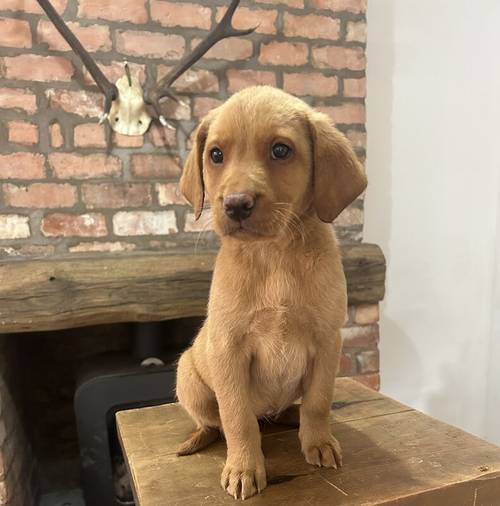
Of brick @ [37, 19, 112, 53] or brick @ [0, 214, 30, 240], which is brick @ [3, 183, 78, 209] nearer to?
brick @ [0, 214, 30, 240]

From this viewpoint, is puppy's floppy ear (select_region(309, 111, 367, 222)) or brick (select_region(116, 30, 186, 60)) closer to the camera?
puppy's floppy ear (select_region(309, 111, 367, 222))

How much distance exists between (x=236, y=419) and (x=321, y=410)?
17 cm

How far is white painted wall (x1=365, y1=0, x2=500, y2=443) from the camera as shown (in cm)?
189

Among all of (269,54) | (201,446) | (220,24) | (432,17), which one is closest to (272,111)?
(201,446)

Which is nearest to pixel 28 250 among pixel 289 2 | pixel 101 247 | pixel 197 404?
pixel 101 247

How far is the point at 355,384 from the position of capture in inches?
53.9

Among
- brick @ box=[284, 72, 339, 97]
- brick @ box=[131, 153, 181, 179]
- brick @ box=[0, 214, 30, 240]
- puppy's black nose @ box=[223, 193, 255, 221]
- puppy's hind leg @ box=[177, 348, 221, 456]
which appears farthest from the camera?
brick @ box=[284, 72, 339, 97]

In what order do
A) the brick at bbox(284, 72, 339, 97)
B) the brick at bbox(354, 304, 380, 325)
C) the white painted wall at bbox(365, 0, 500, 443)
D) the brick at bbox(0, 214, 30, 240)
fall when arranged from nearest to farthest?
the brick at bbox(0, 214, 30, 240), the brick at bbox(284, 72, 339, 97), the brick at bbox(354, 304, 380, 325), the white painted wall at bbox(365, 0, 500, 443)

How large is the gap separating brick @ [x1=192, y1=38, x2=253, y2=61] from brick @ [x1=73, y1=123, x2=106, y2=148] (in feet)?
1.38

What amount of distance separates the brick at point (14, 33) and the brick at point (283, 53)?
2.35ft

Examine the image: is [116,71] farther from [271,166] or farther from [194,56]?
[271,166]

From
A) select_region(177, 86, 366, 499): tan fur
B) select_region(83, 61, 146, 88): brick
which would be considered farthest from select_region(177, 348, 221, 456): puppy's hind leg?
select_region(83, 61, 146, 88): brick

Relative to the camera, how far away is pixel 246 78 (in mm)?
1596

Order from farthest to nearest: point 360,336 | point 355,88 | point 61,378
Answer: point 61,378 < point 360,336 < point 355,88
